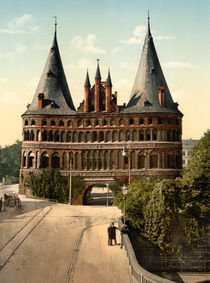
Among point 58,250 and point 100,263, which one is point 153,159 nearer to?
point 58,250

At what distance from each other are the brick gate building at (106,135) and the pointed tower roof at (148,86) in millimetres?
161

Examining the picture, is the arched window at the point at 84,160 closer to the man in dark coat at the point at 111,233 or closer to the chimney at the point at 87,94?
the chimney at the point at 87,94

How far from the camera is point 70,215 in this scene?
108 ft

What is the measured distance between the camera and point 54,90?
53.8 m

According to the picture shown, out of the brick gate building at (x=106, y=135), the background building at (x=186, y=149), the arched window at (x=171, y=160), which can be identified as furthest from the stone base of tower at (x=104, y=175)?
the background building at (x=186, y=149)

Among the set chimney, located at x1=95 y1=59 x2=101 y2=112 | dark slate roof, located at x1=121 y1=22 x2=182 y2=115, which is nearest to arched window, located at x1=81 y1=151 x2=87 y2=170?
chimney, located at x1=95 y1=59 x2=101 y2=112

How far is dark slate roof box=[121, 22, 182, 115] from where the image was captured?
50.3m

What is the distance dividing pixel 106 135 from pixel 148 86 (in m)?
10.9

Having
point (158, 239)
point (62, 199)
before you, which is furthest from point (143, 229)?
point (62, 199)

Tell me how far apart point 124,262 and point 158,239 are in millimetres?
8339

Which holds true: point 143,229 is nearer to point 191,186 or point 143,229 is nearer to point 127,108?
point 191,186

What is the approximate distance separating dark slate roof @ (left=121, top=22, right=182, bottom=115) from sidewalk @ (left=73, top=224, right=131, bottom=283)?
30.1 m

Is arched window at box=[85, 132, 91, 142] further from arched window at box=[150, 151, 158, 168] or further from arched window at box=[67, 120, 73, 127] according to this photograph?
arched window at box=[150, 151, 158, 168]

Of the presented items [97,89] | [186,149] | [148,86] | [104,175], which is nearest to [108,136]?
[104,175]
